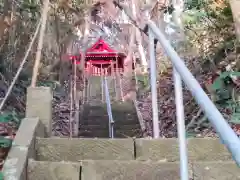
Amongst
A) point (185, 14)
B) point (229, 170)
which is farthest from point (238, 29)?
point (185, 14)

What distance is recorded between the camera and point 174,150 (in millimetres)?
2705

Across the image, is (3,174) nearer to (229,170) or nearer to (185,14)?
(229,170)

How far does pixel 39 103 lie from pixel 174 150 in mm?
1079

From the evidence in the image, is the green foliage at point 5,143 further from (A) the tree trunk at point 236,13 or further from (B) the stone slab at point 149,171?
(A) the tree trunk at point 236,13

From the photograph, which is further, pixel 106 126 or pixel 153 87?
pixel 106 126

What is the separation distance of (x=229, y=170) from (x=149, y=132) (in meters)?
2.85

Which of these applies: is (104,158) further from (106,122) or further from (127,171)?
(106,122)

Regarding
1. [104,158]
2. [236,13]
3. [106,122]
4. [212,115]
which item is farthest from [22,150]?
[106,122]

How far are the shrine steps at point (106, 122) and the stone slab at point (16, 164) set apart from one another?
2.82 m

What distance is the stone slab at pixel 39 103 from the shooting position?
3039 millimetres

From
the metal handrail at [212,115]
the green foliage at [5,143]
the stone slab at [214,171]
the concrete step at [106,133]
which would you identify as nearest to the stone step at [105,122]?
the concrete step at [106,133]

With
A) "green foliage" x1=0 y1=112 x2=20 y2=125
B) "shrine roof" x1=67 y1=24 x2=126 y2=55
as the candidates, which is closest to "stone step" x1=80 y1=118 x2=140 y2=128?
"green foliage" x1=0 y1=112 x2=20 y2=125

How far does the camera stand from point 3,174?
2203 millimetres

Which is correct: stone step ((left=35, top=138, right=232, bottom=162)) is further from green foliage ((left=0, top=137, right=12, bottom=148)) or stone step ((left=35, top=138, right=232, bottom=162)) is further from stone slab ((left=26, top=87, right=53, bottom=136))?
stone slab ((left=26, top=87, right=53, bottom=136))
